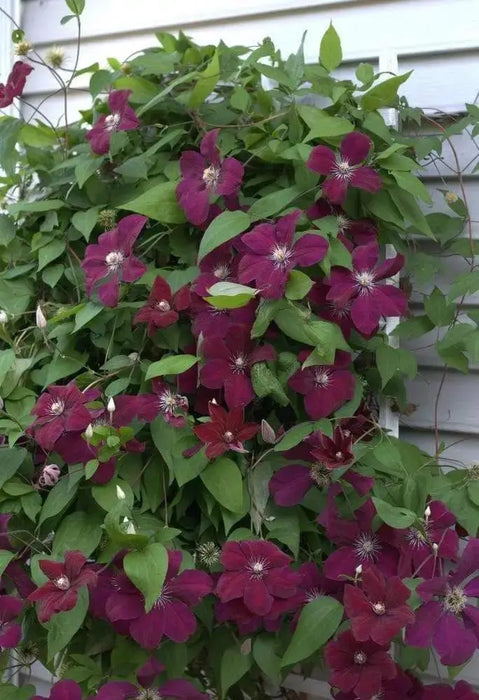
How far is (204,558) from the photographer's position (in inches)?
48.4

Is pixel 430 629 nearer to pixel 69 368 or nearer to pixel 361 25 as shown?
pixel 69 368

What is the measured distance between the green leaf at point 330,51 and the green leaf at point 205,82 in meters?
0.18

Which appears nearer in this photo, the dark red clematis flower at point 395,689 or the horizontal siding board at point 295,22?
the dark red clematis flower at point 395,689

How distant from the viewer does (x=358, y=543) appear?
3.93 feet

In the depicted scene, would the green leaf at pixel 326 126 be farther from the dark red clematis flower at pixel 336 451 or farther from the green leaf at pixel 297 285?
the dark red clematis flower at pixel 336 451

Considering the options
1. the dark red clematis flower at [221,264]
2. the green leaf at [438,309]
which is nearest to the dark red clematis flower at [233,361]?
the dark red clematis flower at [221,264]

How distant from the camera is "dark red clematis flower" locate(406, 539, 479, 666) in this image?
104 centimetres

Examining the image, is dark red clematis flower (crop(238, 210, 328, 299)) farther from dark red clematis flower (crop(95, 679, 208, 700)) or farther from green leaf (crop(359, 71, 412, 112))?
dark red clematis flower (crop(95, 679, 208, 700))

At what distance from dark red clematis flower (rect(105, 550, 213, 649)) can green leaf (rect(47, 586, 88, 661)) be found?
0.07m

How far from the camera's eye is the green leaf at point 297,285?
1125 mm

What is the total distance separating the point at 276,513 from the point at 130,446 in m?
0.25

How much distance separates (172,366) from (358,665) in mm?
472

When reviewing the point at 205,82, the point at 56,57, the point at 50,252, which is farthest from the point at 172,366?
the point at 56,57

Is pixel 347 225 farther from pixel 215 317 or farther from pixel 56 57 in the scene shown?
pixel 56 57
